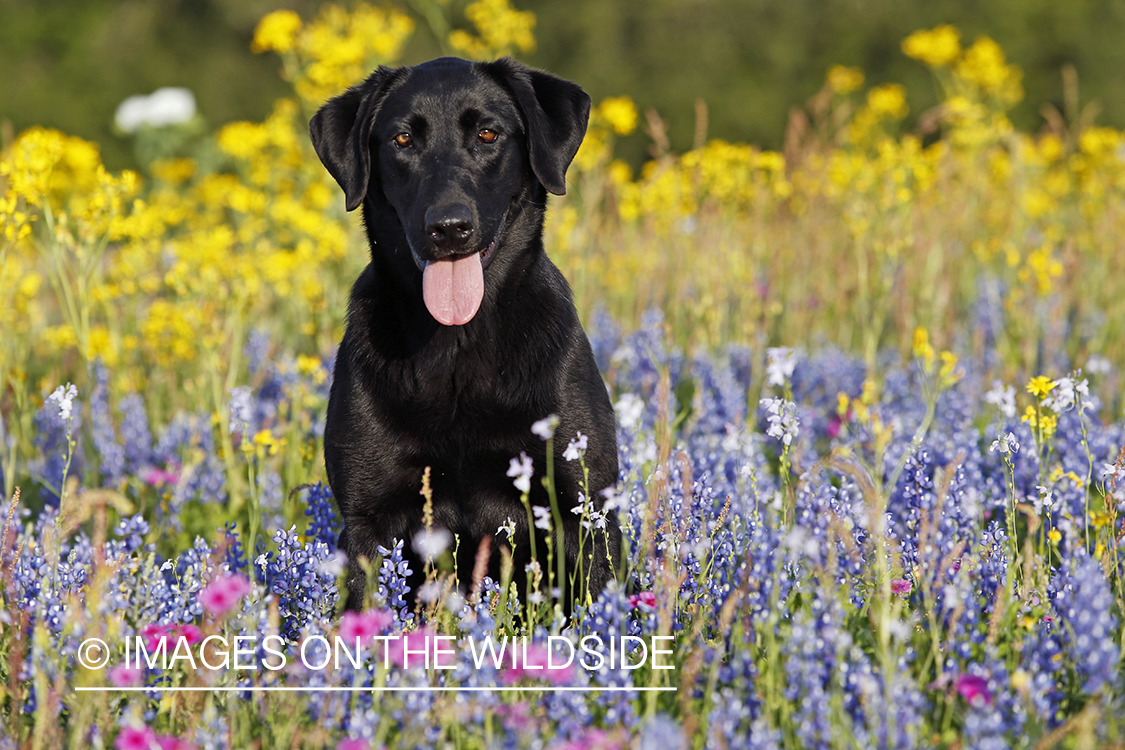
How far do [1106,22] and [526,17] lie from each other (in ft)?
31.0

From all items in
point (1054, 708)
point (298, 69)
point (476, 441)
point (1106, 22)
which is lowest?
point (1054, 708)

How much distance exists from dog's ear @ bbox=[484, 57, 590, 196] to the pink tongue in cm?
34

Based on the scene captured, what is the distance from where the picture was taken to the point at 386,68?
2764mm

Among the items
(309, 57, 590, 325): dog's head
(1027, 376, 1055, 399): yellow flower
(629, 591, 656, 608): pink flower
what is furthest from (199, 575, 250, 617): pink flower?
(1027, 376, 1055, 399): yellow flower

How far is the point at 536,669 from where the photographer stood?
5.47ft

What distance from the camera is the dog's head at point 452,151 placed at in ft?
8.00

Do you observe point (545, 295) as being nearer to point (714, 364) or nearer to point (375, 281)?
point (375, 281)

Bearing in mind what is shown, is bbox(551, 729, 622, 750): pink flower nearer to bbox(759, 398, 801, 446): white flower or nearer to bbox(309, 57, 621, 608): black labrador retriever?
bbox(309, 57, 621, 608): black labrador retriever

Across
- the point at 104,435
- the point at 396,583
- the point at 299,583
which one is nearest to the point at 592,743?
the point at 396,583

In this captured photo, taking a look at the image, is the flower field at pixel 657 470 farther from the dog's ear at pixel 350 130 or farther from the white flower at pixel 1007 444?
the dog's ear at pixel 350 130

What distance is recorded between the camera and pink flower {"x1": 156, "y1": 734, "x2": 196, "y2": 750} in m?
1.45

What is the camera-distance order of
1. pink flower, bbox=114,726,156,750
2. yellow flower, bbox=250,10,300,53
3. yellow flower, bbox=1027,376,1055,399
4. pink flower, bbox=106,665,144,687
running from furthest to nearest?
yellow flower, bbox=250,10,300,53 < yellow flower, bbox=1027,376,1055,399 < pink flower, bbox=106,665,144,687 < pink flower, bbox=114,726,156,750

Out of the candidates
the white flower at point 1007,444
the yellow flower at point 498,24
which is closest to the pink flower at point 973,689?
the white flower at point 1007,444

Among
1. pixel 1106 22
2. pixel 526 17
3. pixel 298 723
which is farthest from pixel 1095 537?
pixel 1106 22
